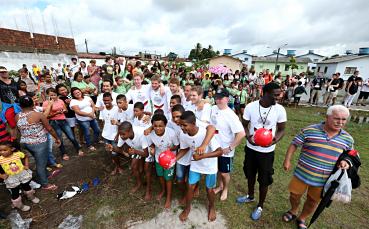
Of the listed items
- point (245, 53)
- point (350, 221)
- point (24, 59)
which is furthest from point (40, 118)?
point (245, 53)

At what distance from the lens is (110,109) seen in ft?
14.3

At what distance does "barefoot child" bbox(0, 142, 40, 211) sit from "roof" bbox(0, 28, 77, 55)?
2061cm

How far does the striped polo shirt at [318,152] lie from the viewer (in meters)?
2.35

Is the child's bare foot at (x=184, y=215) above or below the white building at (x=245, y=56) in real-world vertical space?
below

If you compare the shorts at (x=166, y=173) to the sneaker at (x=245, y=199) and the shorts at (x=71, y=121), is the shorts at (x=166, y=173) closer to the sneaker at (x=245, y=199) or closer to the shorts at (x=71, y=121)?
the sneaker at (x=245, y=199)

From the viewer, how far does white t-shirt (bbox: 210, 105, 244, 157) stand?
2.89 metres

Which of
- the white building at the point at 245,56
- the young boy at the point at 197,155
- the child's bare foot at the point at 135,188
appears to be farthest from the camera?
the white building at the point at 245,56

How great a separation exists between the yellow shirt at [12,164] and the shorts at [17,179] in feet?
0.35

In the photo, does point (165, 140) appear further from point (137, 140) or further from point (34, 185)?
point (34, 185)

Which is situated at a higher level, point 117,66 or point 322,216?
point 117,66

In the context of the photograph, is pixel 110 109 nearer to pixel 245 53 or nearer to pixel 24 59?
pixel 24 59

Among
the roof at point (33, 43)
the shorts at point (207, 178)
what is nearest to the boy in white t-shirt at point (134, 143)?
the shorts at point (207, 178)

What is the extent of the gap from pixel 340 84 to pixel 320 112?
7.56ft

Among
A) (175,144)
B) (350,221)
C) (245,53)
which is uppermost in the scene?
(245,53)
